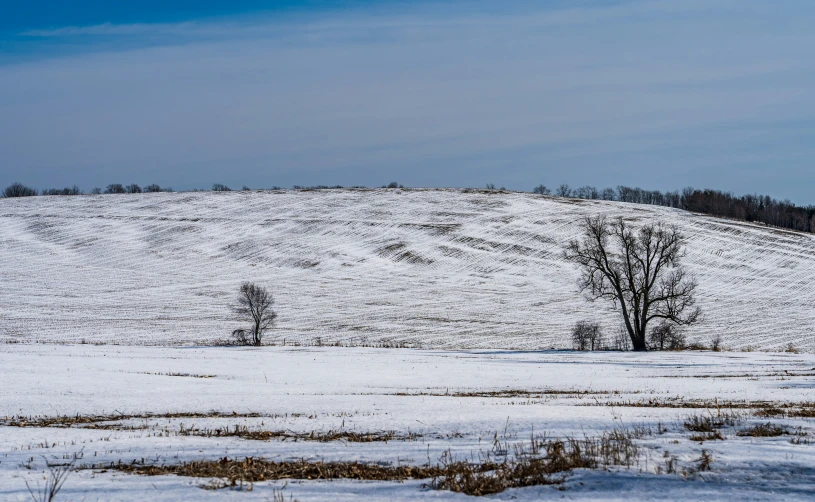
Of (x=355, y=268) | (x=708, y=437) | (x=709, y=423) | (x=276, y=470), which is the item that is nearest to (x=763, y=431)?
(x=709, y=423)

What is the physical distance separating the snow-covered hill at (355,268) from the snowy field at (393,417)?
21829mm

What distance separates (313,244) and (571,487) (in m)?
84.5

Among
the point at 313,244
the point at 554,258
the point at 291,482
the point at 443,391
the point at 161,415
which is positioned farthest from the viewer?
the point at 313,244

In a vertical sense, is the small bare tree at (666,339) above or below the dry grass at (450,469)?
below

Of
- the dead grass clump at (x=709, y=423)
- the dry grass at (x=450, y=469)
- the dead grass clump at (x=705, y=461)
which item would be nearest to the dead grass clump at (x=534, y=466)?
the dry grass at (x=450, y=469)

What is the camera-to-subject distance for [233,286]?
70.8 meters

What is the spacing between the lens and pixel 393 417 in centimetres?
1284

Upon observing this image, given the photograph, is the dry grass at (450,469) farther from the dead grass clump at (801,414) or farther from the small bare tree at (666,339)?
the small bare tree at (666,339)

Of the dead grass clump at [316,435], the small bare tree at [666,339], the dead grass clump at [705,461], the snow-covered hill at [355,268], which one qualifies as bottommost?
the small bare tree at [666,339]

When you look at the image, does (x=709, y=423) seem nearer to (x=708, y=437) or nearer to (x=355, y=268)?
(x=708, y=437)

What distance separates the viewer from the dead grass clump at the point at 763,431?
9.40m

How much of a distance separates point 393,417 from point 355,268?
6784 cm

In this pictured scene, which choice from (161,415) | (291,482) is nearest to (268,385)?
(161,415)

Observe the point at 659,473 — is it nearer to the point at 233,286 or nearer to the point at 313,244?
the point at 233,286
